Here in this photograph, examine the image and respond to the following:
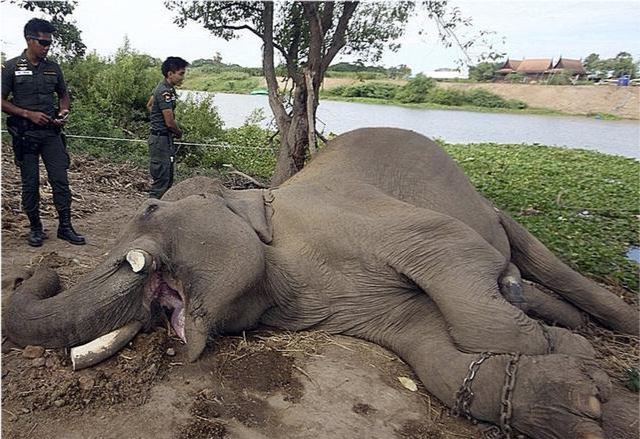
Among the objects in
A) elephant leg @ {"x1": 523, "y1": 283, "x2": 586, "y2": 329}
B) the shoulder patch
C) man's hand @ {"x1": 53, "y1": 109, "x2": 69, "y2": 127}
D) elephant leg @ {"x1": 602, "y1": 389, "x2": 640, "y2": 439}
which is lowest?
elephant leg @ {"x1": 523, "y1": 283, "x2": 586, "y2": 329}

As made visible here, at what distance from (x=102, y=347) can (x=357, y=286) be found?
1498 mm

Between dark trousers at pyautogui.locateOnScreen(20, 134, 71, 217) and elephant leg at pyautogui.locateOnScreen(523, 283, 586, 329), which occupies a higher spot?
dark trousers at pyautogui.locateOnScreen(20, 134, 71, 217)

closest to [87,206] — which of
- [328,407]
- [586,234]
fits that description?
[328,407]

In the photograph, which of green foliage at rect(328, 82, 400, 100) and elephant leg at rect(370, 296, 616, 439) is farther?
green foliage at rect(328, 82, 400, 100)

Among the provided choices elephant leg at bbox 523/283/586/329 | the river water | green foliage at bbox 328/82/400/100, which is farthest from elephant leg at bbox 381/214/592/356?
green foliage at bbox 328/82/400/100

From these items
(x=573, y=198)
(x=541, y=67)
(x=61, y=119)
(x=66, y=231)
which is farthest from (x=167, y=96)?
(x=541, y=67)

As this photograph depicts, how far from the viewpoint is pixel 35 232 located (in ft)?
18.5

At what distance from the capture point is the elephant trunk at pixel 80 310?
10.3ft

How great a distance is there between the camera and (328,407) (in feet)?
10.4

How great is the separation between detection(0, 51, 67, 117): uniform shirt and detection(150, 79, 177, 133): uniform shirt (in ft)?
5.54

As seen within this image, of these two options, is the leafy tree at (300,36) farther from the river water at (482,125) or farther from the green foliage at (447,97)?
the green foliage at (447,97)

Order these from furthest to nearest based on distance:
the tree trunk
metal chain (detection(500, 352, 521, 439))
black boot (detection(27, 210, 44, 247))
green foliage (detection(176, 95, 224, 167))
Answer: green foliage (detection(176, 95, 224, 167))
the tree trunk
black boot (detection(27, 210, 44, 247))
metal chain (detection(500, 352, 521, 439))

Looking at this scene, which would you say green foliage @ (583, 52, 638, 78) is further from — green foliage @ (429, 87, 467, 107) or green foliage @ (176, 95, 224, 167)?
green foliage @ (176, 95, 224, 167)

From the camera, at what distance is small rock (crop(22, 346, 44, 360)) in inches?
125
